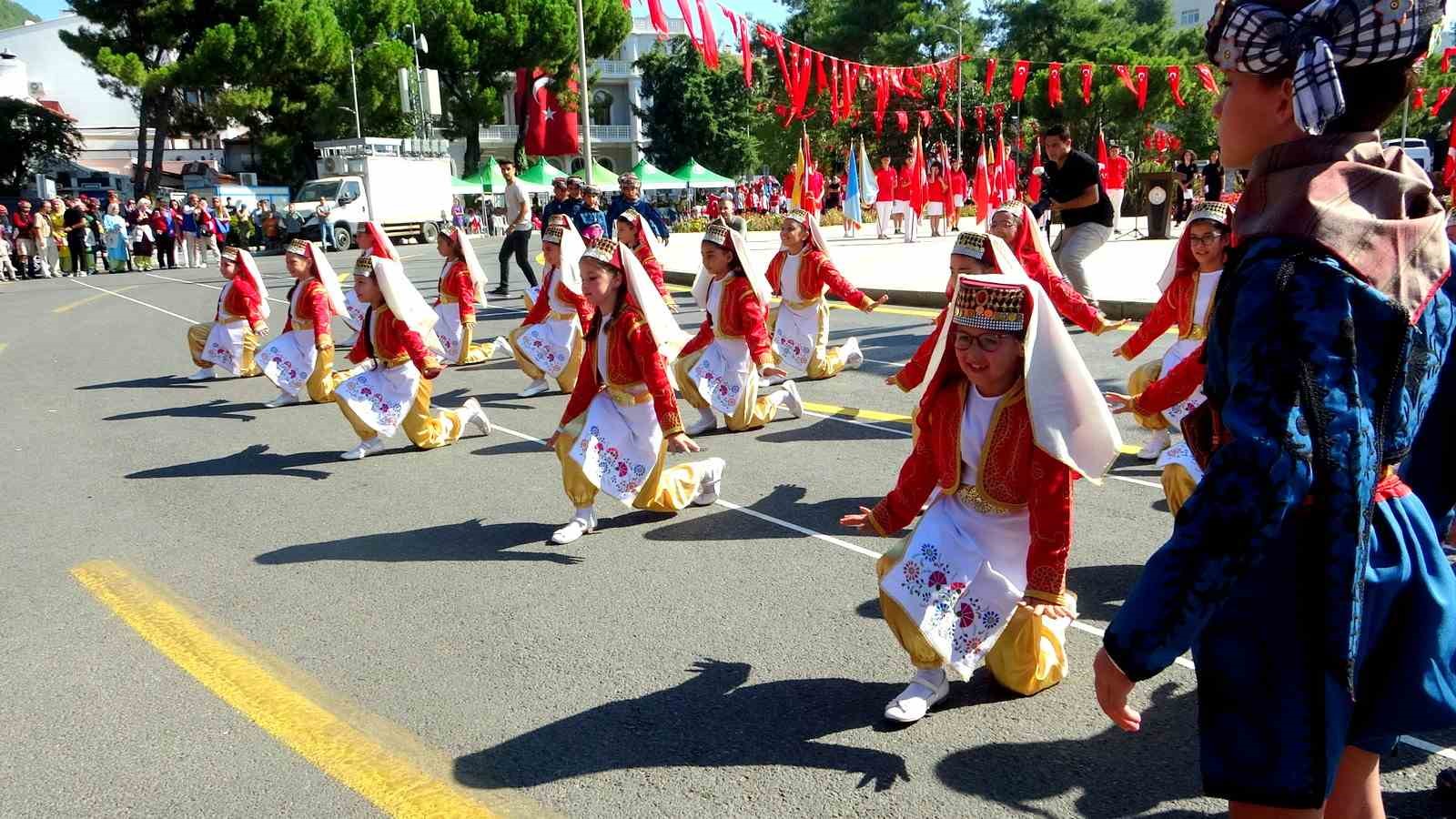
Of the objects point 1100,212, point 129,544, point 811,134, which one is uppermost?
point 811,134

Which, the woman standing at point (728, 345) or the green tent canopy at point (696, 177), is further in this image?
the green tent canopy at point (696, 177)

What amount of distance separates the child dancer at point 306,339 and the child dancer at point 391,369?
5.30 ft

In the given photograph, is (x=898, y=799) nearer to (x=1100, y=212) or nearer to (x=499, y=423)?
(x=499, y=423)

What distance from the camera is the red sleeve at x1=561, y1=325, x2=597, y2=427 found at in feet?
19.4

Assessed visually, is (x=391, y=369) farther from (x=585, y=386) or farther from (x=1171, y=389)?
(x=1171, y=389)

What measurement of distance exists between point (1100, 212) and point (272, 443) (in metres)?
7.53

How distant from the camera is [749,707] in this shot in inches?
149

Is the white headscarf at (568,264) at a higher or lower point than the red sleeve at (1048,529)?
higher

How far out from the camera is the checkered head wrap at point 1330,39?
1.66 m

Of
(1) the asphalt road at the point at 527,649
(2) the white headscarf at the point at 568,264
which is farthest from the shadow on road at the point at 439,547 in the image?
(2) the white headscarf at the point at 568,264

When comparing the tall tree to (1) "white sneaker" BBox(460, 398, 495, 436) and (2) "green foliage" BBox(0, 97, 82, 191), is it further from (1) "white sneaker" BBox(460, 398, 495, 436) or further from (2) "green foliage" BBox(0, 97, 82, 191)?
(1) "white sneaker" BBox(460, 398, 495, 436)

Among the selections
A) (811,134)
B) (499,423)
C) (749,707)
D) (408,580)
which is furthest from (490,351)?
(811,134)

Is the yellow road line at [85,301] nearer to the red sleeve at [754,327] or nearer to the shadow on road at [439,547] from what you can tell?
the red sleeve at [754,327]

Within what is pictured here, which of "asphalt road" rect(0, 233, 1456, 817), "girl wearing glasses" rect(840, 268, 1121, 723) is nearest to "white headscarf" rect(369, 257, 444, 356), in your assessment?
"asphalt road" rect(0, 233, 1456, 817)
